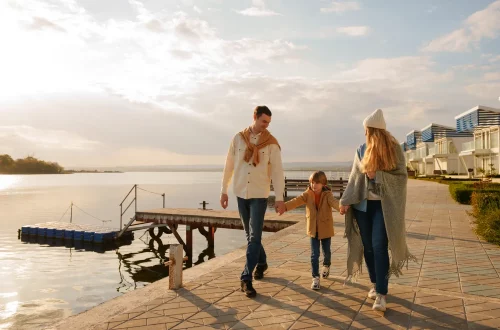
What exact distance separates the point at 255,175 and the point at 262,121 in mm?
644

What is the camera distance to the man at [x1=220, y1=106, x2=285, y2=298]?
4418mm

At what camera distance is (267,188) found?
4488 millimetres

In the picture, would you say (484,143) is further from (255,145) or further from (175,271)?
(175,271)

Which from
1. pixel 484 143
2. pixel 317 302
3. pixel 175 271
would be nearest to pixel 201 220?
pixel 175 271

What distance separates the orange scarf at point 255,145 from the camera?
14.7 feet

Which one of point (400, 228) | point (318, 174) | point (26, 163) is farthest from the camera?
point (26, 163)

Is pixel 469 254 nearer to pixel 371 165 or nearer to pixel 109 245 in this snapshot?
pixel 371 165

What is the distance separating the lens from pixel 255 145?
453cm

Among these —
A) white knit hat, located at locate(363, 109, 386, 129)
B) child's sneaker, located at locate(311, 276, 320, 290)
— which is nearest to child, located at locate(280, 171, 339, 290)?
child's sneaker, located at locate(311, 276, 320, 290)

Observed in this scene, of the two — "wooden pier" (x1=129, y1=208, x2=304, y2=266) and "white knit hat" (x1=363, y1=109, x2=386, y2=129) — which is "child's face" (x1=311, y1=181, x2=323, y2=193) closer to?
"white knit hat" (x1=363, y1=109, x2=386, y2=129)

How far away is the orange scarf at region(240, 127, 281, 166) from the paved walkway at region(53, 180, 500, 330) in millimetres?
1571

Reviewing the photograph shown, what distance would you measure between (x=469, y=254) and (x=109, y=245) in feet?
53.7

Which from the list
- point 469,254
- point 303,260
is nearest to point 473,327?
point 303,260

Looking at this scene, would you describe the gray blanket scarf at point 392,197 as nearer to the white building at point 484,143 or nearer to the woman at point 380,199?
the woman at point 380,199
